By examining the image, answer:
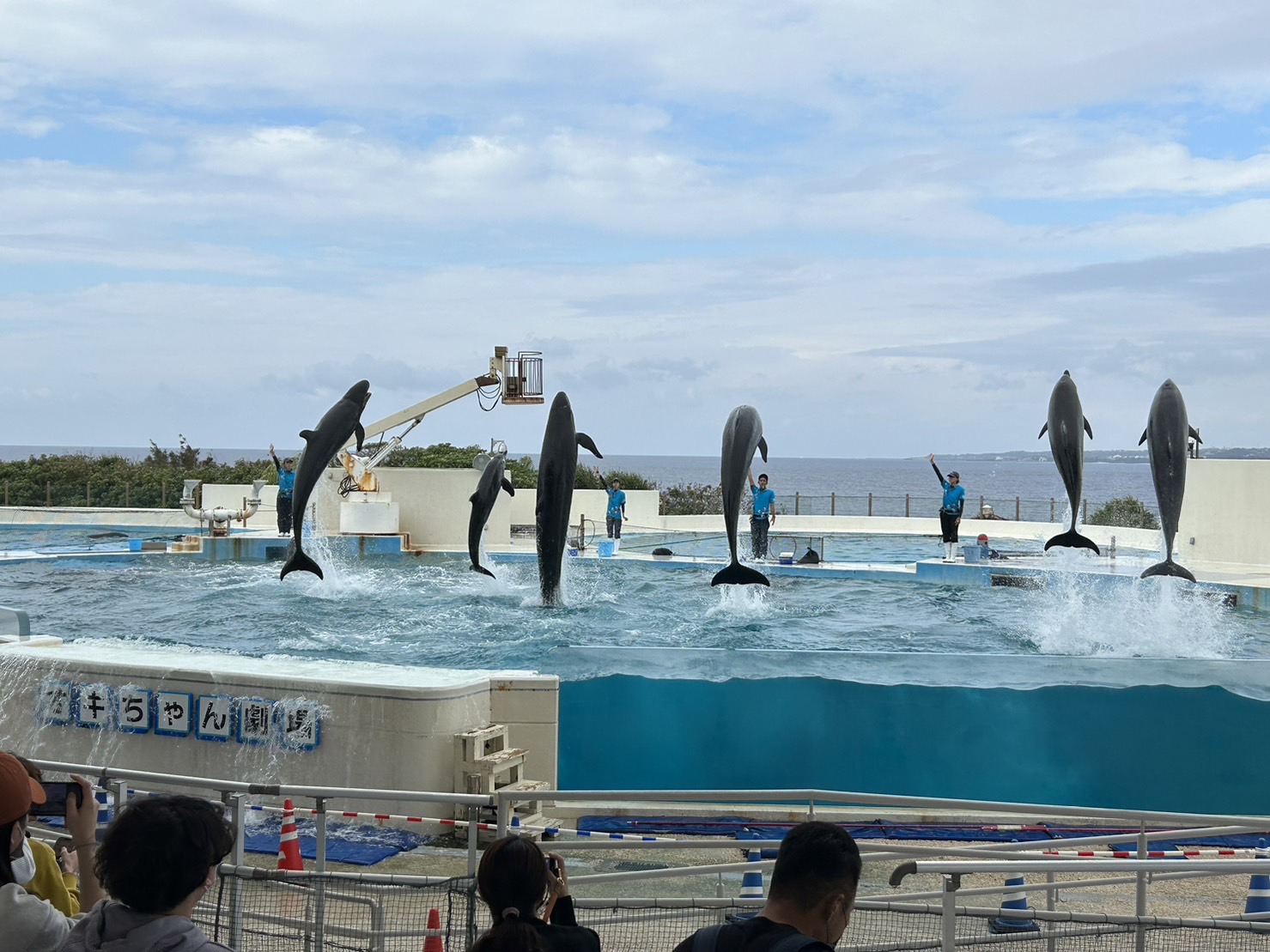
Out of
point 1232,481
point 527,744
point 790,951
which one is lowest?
point 527,744

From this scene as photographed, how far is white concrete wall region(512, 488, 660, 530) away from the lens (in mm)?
27219

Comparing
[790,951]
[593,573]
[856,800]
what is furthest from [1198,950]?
[593,573]

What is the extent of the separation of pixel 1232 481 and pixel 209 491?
22.7m

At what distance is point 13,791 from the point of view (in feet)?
8.73

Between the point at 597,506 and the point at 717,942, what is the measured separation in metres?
26.1

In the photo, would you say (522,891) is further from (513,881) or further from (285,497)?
(285,497)

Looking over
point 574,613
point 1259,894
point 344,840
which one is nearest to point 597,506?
point 574,613

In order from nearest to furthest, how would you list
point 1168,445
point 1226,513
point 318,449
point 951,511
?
1. point 1168,445
2. point 318,449
3. point 1226,513
4. point 951,511

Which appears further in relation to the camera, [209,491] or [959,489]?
[209,491]

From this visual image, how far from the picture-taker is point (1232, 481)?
2055 centimetres

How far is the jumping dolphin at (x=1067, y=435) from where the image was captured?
11008 millimetres

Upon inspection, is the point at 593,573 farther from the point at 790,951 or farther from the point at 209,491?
the point at 790,951

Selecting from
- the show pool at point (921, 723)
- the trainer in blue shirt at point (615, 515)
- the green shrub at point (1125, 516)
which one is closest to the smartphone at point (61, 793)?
the show pool at point (921, 723)

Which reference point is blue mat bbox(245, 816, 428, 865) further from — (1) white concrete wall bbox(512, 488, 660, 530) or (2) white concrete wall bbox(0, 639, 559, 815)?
(1) white concrete wall bbox(512, 488, 660, 530)
